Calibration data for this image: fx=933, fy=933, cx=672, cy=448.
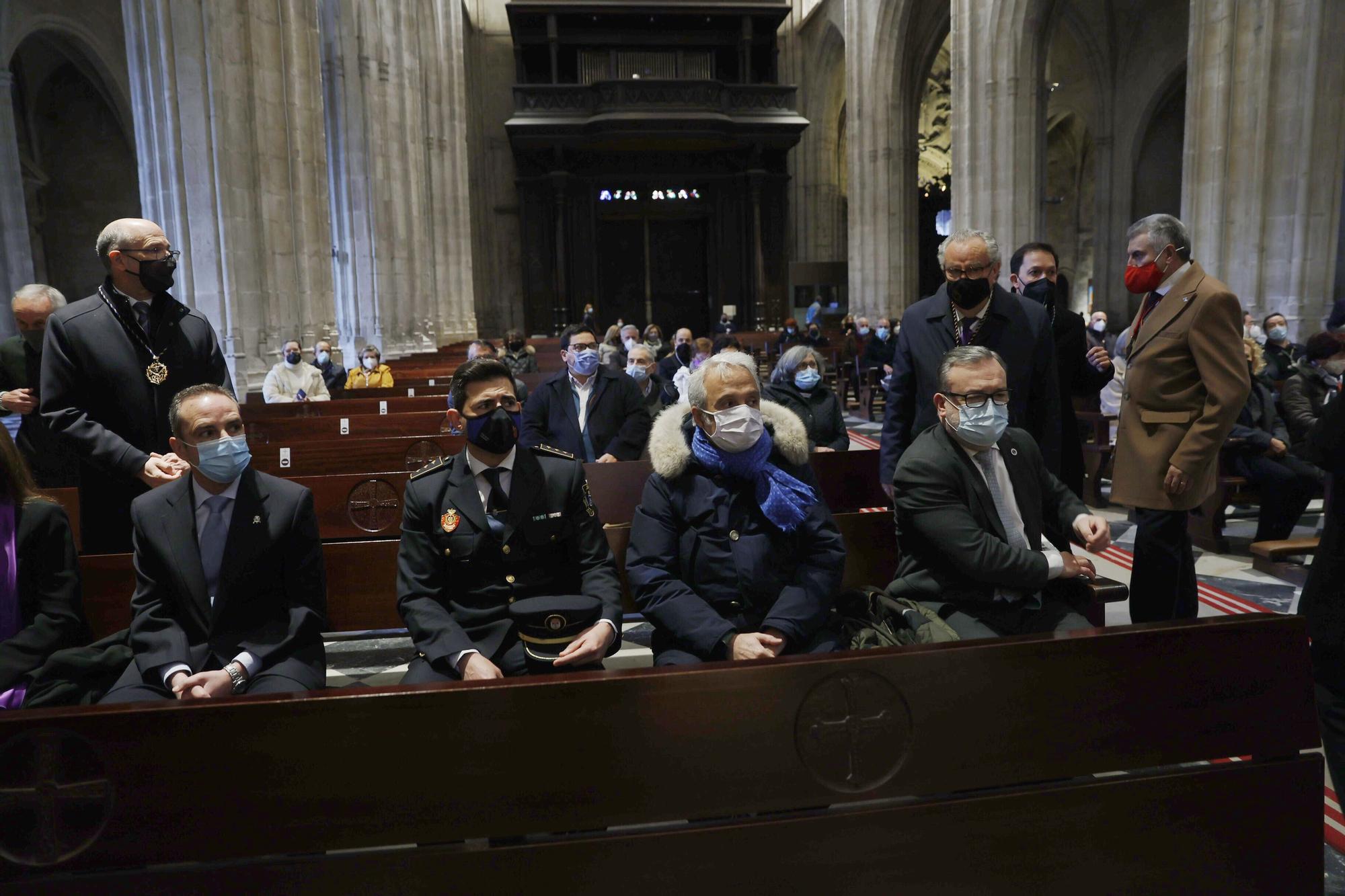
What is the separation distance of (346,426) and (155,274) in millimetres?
3424

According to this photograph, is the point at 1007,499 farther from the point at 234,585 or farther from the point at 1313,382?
the point at 1313,382

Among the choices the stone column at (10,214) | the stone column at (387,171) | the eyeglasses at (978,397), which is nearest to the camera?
the eyeglasses at (978,397)

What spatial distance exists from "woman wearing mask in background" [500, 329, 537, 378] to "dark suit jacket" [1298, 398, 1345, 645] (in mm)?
7177

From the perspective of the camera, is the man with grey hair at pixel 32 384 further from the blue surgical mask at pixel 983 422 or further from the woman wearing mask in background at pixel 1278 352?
the woman wearing mask in background at pixel 1278 352

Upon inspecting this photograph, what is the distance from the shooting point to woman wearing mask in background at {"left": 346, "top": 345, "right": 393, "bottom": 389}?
11148 mm

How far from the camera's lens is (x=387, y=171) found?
1638 centimetres

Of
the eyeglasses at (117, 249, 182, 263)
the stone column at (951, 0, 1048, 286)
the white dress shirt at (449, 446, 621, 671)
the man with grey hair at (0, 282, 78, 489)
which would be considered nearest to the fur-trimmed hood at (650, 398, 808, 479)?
the white dress shirt at (449, 446, 621, 671)

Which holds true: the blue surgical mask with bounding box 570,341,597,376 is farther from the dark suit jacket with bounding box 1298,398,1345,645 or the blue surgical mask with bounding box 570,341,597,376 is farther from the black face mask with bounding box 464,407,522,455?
the dark suit jacket with bounding box 1298,398,1345,645

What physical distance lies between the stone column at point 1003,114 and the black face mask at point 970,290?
1418cm

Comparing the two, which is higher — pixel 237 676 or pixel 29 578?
pixel 29 578

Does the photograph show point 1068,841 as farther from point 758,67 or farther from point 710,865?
point 758,67

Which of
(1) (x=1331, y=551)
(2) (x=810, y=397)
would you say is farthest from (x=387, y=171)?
(1) (x=1331, y=551)

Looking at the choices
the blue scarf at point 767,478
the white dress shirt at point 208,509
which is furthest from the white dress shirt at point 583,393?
the white dress shirt at point 208,509

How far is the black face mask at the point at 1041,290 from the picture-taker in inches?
170
